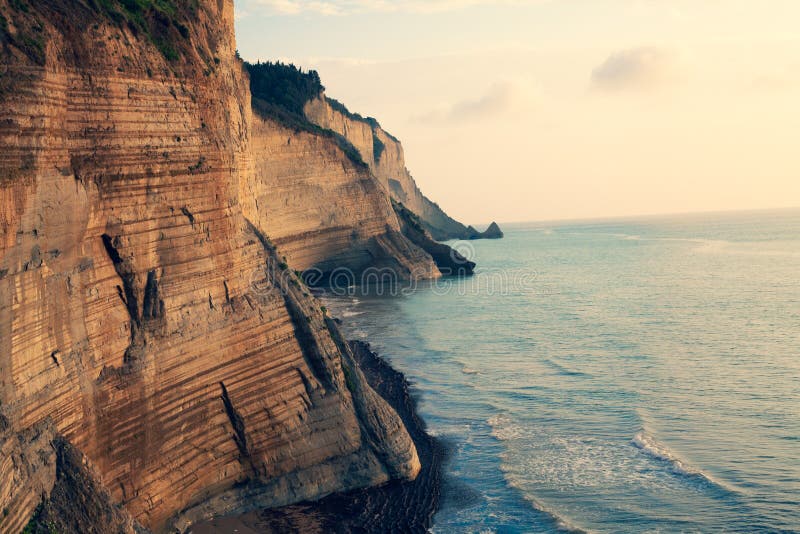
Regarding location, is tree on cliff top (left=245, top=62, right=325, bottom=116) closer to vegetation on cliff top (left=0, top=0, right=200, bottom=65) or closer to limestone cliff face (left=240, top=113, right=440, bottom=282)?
limestone cliff face (left=240, top=113, right=440, bottom=282)

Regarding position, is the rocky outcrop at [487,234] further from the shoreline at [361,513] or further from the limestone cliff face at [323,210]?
the shoreline at [361,513]

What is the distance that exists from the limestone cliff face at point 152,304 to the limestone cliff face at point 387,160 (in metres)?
56.9

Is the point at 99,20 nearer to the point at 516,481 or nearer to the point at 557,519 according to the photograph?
the point at 557,519

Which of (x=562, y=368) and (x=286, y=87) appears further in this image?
(x=286, y=87)

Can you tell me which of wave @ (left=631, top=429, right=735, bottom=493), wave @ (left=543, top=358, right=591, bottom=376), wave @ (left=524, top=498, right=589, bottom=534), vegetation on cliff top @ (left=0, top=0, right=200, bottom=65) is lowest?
wave @ (left=524, top=498, right=589, bottom=534)

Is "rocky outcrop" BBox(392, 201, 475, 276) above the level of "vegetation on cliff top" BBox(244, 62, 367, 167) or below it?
below

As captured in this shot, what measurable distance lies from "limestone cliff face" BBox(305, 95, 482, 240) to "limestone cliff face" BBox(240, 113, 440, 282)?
44.1ft

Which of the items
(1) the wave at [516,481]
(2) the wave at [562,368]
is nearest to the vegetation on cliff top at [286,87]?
(2) the wave at [562,368]

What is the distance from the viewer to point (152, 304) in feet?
47.0

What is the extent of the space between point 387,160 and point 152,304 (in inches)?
4201

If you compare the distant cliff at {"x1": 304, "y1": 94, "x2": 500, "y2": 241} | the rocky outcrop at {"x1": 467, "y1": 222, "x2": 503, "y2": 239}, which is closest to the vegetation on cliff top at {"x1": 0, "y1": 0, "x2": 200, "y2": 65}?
the distant cliff at {"x1": 304, "y1": 94, "x2": 500, "y2": 241}

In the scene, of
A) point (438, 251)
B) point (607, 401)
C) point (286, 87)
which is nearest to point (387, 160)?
point (438, 251)

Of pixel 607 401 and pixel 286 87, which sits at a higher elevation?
pixel 286 87

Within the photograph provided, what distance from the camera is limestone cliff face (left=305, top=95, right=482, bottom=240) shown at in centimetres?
8209
